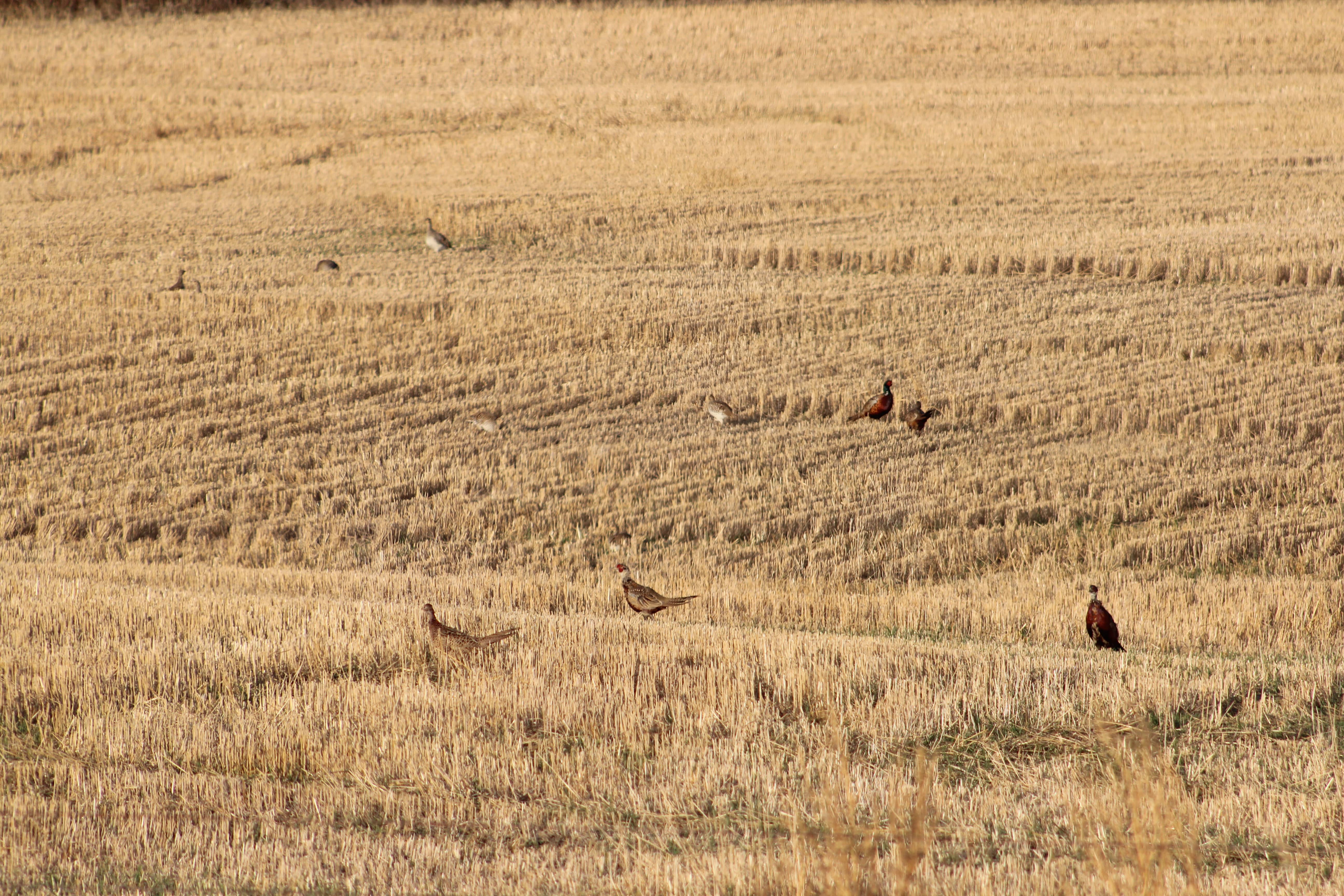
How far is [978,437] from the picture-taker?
14289 mm

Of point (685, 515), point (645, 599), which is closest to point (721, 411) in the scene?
point (685, 515)

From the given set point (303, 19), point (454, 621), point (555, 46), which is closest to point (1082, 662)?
point (454, 621)

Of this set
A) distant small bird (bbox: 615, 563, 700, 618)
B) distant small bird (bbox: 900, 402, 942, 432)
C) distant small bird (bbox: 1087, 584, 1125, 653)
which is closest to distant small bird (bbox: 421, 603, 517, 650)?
distant small bird (bbox: 615, 563, 700, 618)

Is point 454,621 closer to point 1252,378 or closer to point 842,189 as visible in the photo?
point 1252,378

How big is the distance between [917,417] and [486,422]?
486 cm

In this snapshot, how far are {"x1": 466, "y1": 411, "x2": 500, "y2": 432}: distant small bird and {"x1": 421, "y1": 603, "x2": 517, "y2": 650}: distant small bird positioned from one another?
24.8 feet

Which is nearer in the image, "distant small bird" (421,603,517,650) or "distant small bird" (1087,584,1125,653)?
"distant small bird" (421,603,517,650)

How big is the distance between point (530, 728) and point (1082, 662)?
295 cm

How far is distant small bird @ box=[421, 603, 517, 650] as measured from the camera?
23.9 feet

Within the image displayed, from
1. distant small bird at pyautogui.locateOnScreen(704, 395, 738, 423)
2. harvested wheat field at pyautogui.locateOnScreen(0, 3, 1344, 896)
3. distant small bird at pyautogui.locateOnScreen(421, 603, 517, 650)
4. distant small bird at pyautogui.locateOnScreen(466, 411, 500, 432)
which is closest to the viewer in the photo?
harvested wheat field at pyautogui.locateOnScreen(0, 3, 1344, 896)

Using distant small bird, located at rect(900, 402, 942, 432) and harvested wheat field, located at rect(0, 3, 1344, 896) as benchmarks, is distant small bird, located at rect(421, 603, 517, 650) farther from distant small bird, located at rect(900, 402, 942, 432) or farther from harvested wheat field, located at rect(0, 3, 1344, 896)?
distant small bird, located at rect(900, 402, 942, 432)

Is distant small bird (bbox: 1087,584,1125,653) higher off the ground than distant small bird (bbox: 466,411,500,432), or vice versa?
distant small bird (bbox: 1087,584,1125,653)

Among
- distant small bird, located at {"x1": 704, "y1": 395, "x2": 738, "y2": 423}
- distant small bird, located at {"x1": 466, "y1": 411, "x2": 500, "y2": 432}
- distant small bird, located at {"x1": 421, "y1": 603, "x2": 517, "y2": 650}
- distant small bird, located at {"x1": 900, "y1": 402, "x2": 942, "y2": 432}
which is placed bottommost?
distant small bird, located at {"x1": 466, "y1": 411, "x2": 500, "y2": 432}

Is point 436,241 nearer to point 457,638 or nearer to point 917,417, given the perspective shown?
point 917,417
